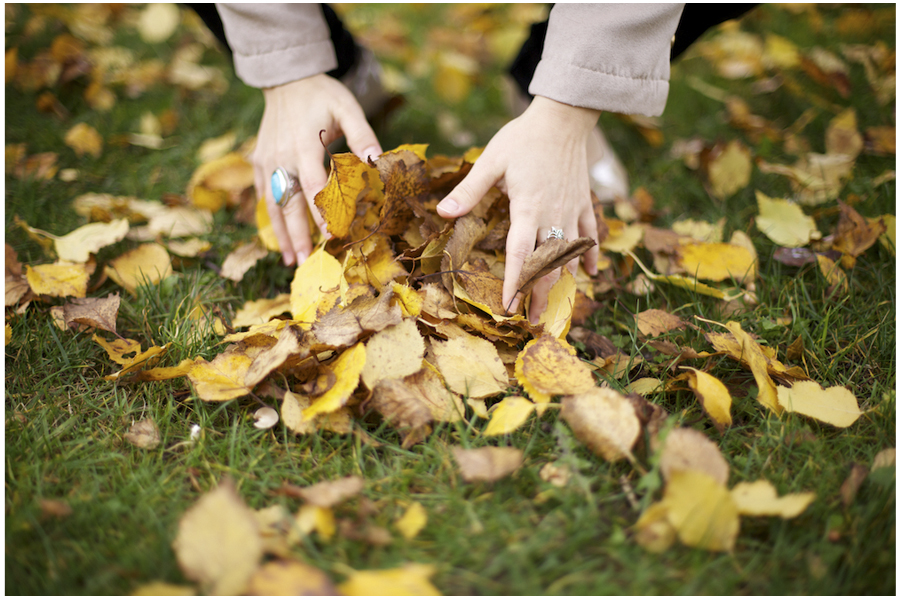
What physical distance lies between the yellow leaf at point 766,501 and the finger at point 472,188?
0.77 metres

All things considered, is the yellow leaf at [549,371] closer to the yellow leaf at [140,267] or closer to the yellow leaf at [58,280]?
the yellow leaf at [140,267]

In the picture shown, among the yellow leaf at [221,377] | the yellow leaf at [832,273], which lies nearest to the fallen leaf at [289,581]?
the yellow leaf at [221,377]

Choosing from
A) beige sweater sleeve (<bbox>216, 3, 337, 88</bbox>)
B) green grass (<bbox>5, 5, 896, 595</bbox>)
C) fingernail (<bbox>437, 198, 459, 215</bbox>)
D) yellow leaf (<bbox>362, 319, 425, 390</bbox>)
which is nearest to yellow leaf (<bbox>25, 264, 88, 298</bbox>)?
green grass (<bbox>5, 5, 896, 595</bbox>)

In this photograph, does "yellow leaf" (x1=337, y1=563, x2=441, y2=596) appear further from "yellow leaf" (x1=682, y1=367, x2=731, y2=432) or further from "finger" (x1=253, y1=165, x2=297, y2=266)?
"finger" (x1=253, y1=165, x2=297, y2=266)

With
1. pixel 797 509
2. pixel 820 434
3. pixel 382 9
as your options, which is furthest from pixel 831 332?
pixel 382 9

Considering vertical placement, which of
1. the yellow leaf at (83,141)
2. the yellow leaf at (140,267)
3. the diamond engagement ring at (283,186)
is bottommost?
the yellow leaf at (140,267)

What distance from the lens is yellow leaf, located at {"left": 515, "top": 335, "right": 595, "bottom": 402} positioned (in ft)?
3.46

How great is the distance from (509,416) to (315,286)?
55cm

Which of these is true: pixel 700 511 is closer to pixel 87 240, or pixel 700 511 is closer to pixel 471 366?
pixel 471 366

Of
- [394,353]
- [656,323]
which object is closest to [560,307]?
[656,323]

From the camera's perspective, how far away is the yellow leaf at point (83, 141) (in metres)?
2.04

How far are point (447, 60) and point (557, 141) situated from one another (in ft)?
5.31

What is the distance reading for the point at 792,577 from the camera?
0.85 meters

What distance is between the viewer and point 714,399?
1062mm
